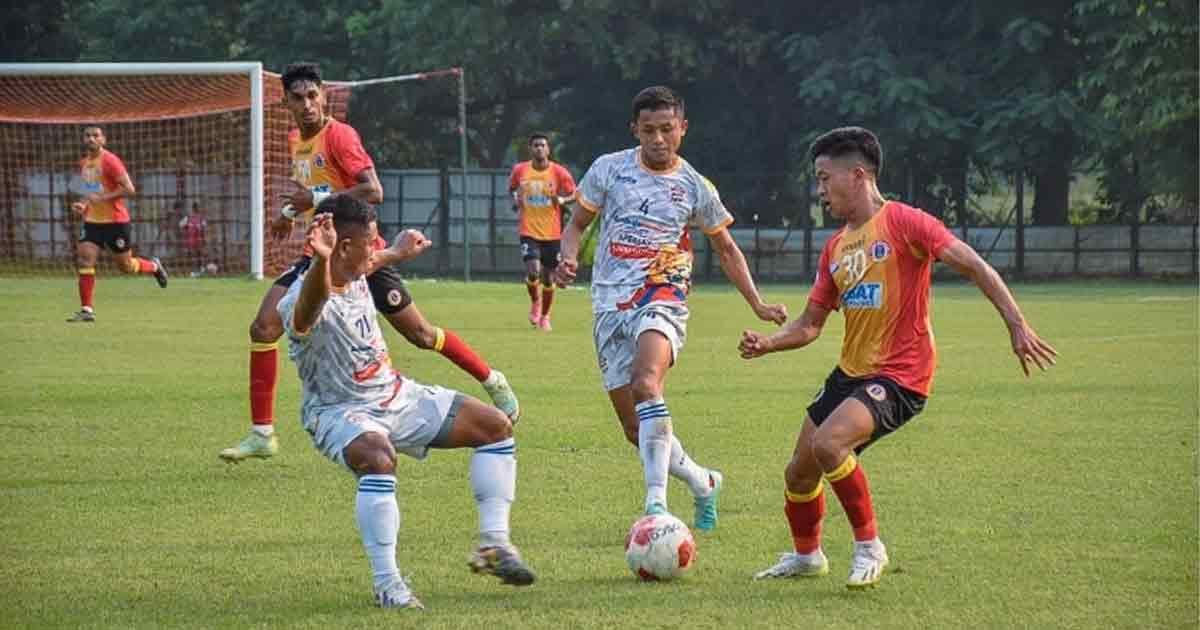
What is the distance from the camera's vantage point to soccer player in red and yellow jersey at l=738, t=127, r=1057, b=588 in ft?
22.3

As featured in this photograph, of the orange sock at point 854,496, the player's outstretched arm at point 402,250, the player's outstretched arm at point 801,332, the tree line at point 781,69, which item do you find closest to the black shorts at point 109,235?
the player's outstretched arm at point 402,250

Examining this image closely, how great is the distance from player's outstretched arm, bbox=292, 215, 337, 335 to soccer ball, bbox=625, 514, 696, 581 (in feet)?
4.90

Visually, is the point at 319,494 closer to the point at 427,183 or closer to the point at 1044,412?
the point at 1044,412

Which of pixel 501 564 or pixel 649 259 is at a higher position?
pixel 649 259

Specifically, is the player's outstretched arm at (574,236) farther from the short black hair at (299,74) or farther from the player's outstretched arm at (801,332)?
the short black hair at (299,74)

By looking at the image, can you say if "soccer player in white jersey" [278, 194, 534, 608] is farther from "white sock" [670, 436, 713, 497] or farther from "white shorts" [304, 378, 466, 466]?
"white sock" [670, 436, 713, 497]

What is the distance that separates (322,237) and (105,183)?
16217 millimetres

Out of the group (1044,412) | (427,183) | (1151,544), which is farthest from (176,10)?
(1151,544)

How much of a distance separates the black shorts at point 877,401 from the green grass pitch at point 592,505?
0.61 metres

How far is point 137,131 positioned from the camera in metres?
37.2

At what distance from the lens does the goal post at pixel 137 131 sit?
2897 cm

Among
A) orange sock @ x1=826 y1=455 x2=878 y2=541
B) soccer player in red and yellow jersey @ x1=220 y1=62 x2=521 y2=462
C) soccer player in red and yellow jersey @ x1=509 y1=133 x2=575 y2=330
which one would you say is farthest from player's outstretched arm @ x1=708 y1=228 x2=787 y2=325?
soccer player in red and yellow jersey @ x1=509 y1=133 x2=575 y2=330

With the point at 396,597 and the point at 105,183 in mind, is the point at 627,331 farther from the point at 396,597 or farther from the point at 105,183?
the point at 105,183

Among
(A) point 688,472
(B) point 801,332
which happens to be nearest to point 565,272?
(A) point 688,472
